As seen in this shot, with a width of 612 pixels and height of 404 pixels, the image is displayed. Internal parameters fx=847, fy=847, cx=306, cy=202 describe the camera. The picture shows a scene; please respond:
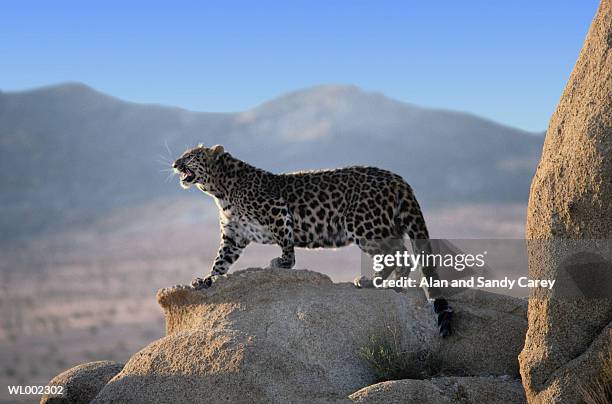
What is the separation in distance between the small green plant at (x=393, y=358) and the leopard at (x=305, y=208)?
958mm

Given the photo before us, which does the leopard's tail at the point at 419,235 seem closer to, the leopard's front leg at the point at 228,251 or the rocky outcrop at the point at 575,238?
the leopard's front leg at the point at 228,251

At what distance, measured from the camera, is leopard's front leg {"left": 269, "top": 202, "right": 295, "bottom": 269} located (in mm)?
11703

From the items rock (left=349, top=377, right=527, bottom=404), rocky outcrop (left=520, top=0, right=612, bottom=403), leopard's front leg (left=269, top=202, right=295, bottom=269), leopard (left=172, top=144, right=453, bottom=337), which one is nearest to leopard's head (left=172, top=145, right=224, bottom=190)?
leopard (left=172, top=144, right=453, bottom=337)

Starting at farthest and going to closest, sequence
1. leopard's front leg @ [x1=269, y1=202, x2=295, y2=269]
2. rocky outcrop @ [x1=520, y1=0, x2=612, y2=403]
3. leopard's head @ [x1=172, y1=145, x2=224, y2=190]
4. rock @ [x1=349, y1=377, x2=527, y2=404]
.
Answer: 1. leopard's head @ [x1=172, y1=145, x2=224, y2=190]
2. leopard's front leg @ [x1=269, y1=202, x2=295, y2=269]
3. rock @ [x1=349, y1=377, x2=527, y2=404]
4. rocky outcrop @ [x1=520, y1=0, x2=612, y2=403]

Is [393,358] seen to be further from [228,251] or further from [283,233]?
[228,251]

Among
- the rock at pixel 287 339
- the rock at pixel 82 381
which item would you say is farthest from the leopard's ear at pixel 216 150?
the rock at pixel 82 381

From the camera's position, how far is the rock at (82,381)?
12008mm

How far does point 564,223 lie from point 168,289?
5499 mm

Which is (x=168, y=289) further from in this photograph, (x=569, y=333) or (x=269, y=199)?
(x=569, y=333)

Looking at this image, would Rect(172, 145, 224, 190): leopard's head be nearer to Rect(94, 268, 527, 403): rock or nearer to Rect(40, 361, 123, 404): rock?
Rect(94, 268, 527, 403): rock

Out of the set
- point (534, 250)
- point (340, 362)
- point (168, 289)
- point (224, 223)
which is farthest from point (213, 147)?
point (534, 250)

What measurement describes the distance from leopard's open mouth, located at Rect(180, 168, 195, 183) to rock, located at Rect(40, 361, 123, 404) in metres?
2.94

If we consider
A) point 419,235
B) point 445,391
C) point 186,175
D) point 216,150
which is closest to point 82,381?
point 186,175

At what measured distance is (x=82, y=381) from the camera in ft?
40.0
